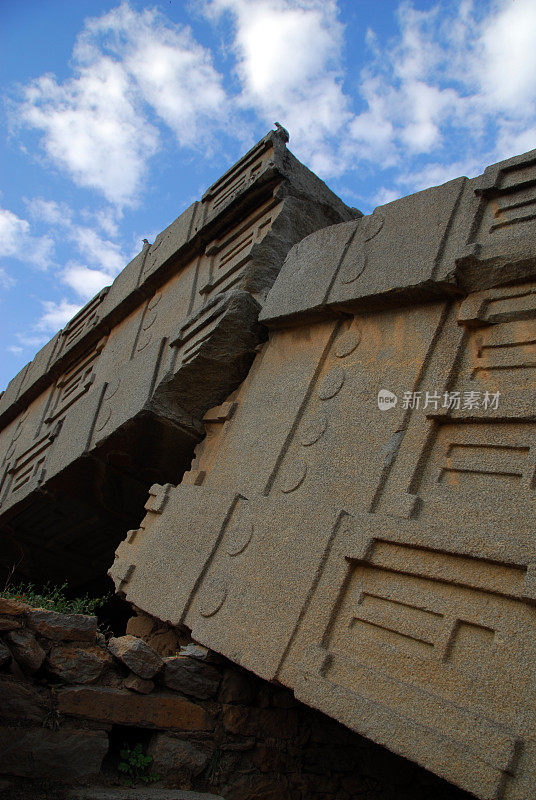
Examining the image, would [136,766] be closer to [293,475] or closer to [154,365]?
[293,475]

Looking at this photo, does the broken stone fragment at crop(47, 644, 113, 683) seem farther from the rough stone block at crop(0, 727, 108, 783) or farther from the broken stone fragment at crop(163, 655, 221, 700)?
the broken stone fragment at crop(163, 655, 221, 700)

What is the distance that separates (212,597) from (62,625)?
2.59 ft

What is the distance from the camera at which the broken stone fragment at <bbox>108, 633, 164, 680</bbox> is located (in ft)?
10.7

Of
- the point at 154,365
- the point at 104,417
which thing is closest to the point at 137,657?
the point at 154,365

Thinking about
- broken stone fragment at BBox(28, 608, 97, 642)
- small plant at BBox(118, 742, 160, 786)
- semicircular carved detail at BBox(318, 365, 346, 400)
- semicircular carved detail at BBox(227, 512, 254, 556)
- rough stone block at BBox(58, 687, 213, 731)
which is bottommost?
small plant at BBox(118, 742, 160, 786)

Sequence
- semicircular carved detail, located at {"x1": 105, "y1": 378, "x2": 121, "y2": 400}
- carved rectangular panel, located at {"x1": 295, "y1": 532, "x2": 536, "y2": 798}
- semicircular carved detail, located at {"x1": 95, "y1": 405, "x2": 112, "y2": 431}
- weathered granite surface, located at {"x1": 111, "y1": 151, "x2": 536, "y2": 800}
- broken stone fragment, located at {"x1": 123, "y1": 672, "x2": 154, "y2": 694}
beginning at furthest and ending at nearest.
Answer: semicircular carved detail, located at {"x1": 105, "y1": 378, "x2": 121, "y2": 400}
semicircular carved detail, located at {"x1": 95, "y1": 405, "x2": 112, "y2": 431}
broken stone fragment, located at {"x1": 123, "y1": 672, "x2": 154, "y2": 694}
weathered granite surface, located at {"x1": 111, "y1": 151, "x2": 536, "y2": 800}
carved rectangular panel, located at {"x1": 295, "y1": 532, "x2": 536, "y2": 798}

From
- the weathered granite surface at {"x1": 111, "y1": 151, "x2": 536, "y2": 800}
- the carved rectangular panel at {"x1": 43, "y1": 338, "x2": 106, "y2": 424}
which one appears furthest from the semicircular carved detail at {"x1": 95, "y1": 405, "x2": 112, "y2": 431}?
the carved rectangular panel at {"x1": 43, "y1": 338, "x2": 106, "y2": 424}

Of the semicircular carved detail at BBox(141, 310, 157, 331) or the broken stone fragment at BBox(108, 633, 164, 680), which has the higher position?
the semicircular carved detail at BBox(141, 310, 157, 331)

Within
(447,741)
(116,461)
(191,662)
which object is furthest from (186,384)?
(447,741)

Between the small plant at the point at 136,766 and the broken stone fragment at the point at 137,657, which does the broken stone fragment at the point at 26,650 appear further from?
the small plant at the point at 136,766

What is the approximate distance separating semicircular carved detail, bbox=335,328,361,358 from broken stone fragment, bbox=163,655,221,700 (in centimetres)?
197

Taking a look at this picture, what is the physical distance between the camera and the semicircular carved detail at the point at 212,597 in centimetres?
347

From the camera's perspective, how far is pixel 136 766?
3.05 metres

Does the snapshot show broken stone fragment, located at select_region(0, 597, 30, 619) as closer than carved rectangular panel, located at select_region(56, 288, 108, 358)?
Yes
